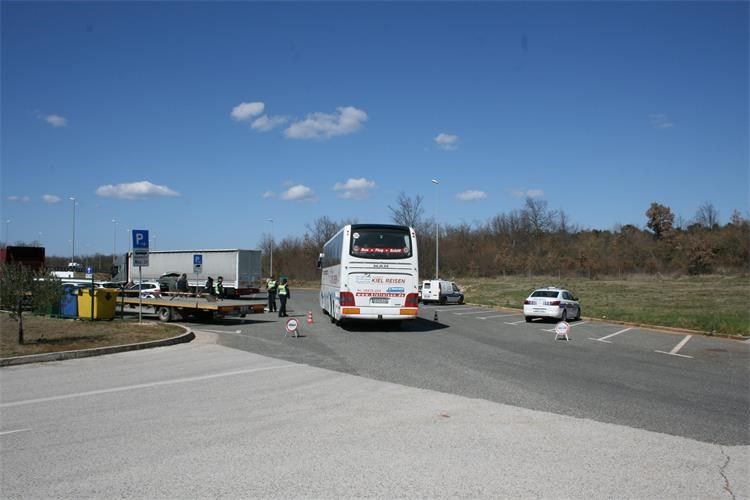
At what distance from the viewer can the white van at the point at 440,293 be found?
136ft

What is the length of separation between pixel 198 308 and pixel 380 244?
22.9ft

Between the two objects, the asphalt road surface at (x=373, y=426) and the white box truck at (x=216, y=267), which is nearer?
the asphalt road surface at (x=373, y=426)

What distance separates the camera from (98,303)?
2134 centimetres

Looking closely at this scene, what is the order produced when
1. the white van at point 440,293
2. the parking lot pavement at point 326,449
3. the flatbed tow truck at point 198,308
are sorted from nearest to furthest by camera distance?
the parking lot pavement at point 326,449 → the flatbed tow truck at point 198,308 → the white van at point 440,293

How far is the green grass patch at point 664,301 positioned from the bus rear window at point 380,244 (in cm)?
1039

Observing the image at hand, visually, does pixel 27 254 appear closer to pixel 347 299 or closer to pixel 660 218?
pixel 347 299

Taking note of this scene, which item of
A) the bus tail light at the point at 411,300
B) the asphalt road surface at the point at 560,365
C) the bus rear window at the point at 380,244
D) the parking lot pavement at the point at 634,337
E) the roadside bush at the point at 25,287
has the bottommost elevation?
the parking lot pavement at the point at 634,337

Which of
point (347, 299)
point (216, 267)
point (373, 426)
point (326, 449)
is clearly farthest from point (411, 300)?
point (216, 267)

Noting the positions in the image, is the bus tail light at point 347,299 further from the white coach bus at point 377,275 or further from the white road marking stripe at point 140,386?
the white road marking stripe at point 140,386

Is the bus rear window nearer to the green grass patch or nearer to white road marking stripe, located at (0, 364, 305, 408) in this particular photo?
white road marking stripe, located at (0, 364, 305, 408)

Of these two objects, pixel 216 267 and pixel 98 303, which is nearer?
pixel 98 303

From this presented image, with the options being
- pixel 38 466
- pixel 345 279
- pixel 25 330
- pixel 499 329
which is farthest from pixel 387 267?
pixel 38 466

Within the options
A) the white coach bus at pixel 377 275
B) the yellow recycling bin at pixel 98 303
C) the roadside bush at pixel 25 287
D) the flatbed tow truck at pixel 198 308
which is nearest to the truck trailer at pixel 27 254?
the flatbed tow truck at pixel 198 308

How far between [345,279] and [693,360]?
10.3 meters
